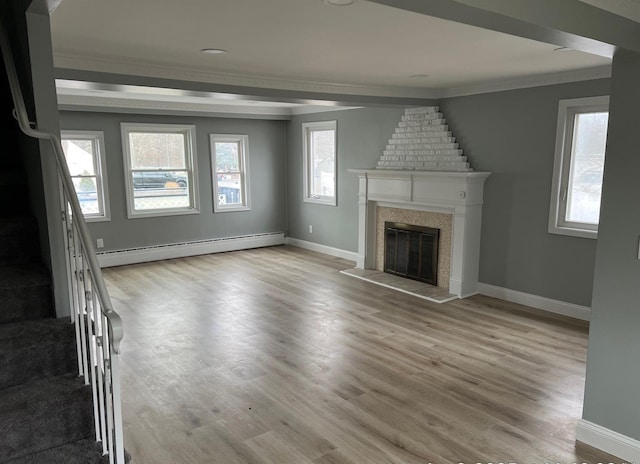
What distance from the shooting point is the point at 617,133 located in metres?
2.47

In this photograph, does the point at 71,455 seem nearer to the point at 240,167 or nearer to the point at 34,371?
the point at 34,371

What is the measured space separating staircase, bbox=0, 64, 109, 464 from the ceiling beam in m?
1.86

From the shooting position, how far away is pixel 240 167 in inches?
325

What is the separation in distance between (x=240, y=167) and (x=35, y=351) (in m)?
6.66

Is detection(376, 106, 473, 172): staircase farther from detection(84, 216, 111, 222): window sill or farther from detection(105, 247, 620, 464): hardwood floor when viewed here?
detection(84, 216, 111, 222): window sill

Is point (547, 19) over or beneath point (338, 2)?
beneath

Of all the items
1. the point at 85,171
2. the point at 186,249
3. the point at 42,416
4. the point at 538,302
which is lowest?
the point at 538,302

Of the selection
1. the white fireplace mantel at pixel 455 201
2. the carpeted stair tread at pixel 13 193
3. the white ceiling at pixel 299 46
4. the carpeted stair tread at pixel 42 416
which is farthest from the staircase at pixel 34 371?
the white fireplace mantel at pixel 455 201

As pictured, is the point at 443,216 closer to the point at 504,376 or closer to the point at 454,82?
the point at 454,82

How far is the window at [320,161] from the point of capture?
7715 millimetres

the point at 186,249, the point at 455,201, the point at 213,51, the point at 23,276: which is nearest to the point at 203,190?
the point at 186,249

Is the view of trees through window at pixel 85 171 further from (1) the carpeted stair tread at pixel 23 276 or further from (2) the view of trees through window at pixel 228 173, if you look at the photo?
(1) the carpeted stair tread at pixel 23 276

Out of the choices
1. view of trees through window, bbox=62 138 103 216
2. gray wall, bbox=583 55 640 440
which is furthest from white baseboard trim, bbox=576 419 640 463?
view of trees through window, bbox=62 138 103 216

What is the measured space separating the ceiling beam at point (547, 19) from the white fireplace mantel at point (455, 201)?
3112 millimetres
